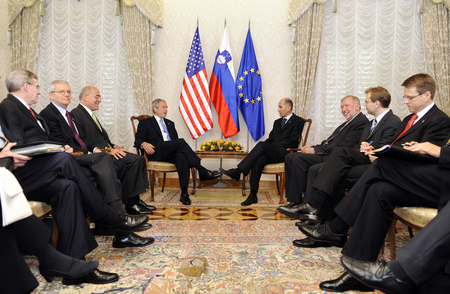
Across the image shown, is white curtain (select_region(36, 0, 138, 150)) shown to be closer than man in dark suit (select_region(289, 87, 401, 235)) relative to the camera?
No

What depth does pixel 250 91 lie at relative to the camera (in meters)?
5.98

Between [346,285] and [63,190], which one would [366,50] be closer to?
[346,285]

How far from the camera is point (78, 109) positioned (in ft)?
12.6

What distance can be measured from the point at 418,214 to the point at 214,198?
324 cm

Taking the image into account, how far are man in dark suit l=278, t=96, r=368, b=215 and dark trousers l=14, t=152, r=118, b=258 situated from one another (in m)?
2.36

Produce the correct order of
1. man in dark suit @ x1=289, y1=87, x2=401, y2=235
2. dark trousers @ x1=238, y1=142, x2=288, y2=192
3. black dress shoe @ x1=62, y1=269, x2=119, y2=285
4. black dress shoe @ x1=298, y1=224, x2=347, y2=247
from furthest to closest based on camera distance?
dark trousers @ x1=238, y1=142, x2=288, y2=192 → man in dark suit @ x1=289, y1=87, x2=401, y2=235 → black dress shoe @ x1=298, y1=224, x2=347, y2=247 → black dress shoe @ x1=62, y1=269, x2=119, y2=285

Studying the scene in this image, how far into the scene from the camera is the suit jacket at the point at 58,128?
128 inches

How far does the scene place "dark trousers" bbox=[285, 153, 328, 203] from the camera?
385 centimetres

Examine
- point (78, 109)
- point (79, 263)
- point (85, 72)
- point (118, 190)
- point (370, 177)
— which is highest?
point (85, 72)

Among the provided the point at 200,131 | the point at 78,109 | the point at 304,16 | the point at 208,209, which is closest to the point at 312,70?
the point at 304,16

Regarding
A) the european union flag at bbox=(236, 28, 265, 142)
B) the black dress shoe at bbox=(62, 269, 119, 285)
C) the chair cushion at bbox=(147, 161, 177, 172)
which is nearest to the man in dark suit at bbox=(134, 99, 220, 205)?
the chair cushion at bbox=(147, 161, 177, 172)

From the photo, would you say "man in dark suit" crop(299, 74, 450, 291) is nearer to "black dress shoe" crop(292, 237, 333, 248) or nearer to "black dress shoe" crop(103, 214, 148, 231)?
"black dress shoe" crop(292, 237, 333, 248)

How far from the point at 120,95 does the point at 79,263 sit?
471cm

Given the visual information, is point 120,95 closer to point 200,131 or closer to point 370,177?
point 200,131
